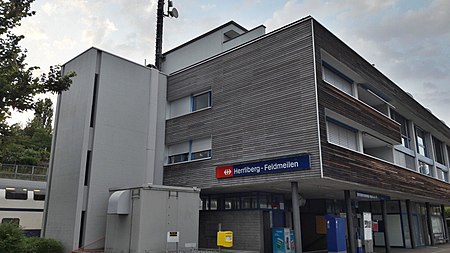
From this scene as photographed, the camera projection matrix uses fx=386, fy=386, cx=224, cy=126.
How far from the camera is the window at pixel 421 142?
27.1m

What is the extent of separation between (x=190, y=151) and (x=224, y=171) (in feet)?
9.67

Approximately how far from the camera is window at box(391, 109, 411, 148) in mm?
24625

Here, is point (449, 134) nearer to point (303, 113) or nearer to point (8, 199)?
point (303, 113)

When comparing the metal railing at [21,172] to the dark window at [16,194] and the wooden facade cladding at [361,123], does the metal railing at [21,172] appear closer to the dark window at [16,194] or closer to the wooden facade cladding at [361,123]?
the dark window at [16,194]

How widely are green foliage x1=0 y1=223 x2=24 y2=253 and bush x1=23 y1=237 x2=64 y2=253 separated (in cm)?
32

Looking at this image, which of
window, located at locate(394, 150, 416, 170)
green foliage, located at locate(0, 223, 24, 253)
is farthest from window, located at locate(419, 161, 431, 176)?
green foliage, located at locate(0, 223, 24, 253)

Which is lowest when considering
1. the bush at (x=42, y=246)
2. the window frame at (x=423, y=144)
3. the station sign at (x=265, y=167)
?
the bush at (x=42, y=246)

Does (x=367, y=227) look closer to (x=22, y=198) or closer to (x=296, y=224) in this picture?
(x=296, y=224)

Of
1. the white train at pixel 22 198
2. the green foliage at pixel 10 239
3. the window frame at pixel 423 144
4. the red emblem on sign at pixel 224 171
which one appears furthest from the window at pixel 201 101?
the window frame at pixel 423 144

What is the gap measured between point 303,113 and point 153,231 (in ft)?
23.5

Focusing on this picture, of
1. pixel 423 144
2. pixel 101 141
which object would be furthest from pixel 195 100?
pixel 423 144

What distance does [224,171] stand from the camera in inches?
660

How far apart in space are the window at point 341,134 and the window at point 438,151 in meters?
15.8

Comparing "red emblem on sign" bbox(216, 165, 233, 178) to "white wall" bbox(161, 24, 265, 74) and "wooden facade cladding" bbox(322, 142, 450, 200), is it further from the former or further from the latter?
"white wall" bbox(161, 24, 265, 74)
